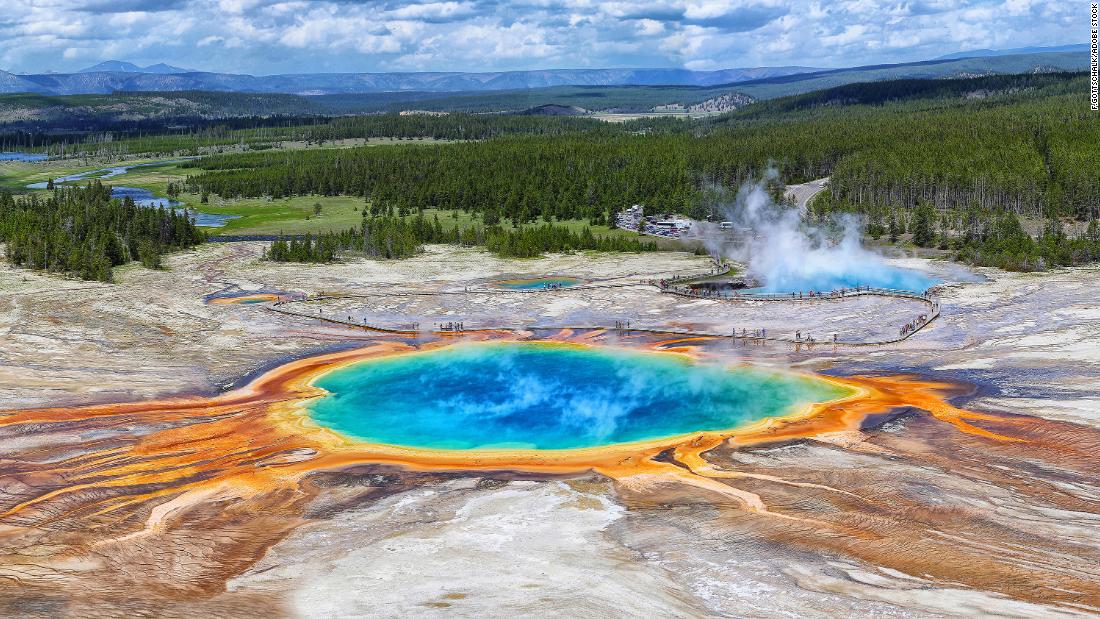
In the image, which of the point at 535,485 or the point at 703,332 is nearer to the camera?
the point at 535,485

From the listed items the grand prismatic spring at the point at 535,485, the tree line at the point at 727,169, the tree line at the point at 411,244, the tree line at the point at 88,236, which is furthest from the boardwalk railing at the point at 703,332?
the tree line at the point at 727,169

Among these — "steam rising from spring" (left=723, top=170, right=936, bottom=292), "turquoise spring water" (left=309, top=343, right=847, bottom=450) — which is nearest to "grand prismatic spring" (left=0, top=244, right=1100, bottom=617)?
"turquoise spring water" (left=309, top=343, right=847, bottom=450)

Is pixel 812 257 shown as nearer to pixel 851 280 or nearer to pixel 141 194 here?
pixel 851 280

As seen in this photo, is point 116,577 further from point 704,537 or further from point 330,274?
point 330,274

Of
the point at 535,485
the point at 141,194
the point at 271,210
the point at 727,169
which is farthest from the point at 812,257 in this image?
the point at 141,194

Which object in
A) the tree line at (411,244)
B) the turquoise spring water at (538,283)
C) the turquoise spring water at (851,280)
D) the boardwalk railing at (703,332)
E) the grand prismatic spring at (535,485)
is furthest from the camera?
the tree line at (411,244)

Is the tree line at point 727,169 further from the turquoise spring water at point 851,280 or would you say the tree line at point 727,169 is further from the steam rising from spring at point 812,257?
the turquoise spring water at point 851,280

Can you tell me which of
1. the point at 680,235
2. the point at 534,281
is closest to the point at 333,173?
the point at 680,235
